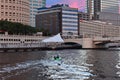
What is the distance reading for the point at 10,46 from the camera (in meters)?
170

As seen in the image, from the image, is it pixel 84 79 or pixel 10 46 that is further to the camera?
pixel 10 46

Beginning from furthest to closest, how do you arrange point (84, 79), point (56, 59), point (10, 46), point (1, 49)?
1. point (10, 46)
2. point (1, 49)
3. point (56, 59)
4. point (84, 79)

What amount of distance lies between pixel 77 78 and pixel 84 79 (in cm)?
150

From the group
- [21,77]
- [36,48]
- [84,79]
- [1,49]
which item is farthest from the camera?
[36,48]

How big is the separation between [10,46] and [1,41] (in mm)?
28240

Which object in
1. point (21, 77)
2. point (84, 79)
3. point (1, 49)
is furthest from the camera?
point (1, 49)

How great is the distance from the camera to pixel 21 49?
569ft

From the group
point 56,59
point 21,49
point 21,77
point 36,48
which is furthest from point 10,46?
point 21,77

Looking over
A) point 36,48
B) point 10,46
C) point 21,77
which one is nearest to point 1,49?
point 10,46

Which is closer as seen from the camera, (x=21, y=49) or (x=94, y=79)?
(x=94, y=79)

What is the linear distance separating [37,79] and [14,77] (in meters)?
4.20

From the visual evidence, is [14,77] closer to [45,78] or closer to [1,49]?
[45,78]

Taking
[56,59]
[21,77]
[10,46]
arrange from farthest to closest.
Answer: [10,46], [56,59], [21,77]

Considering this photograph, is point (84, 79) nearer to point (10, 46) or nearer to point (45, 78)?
point (45, 78)
